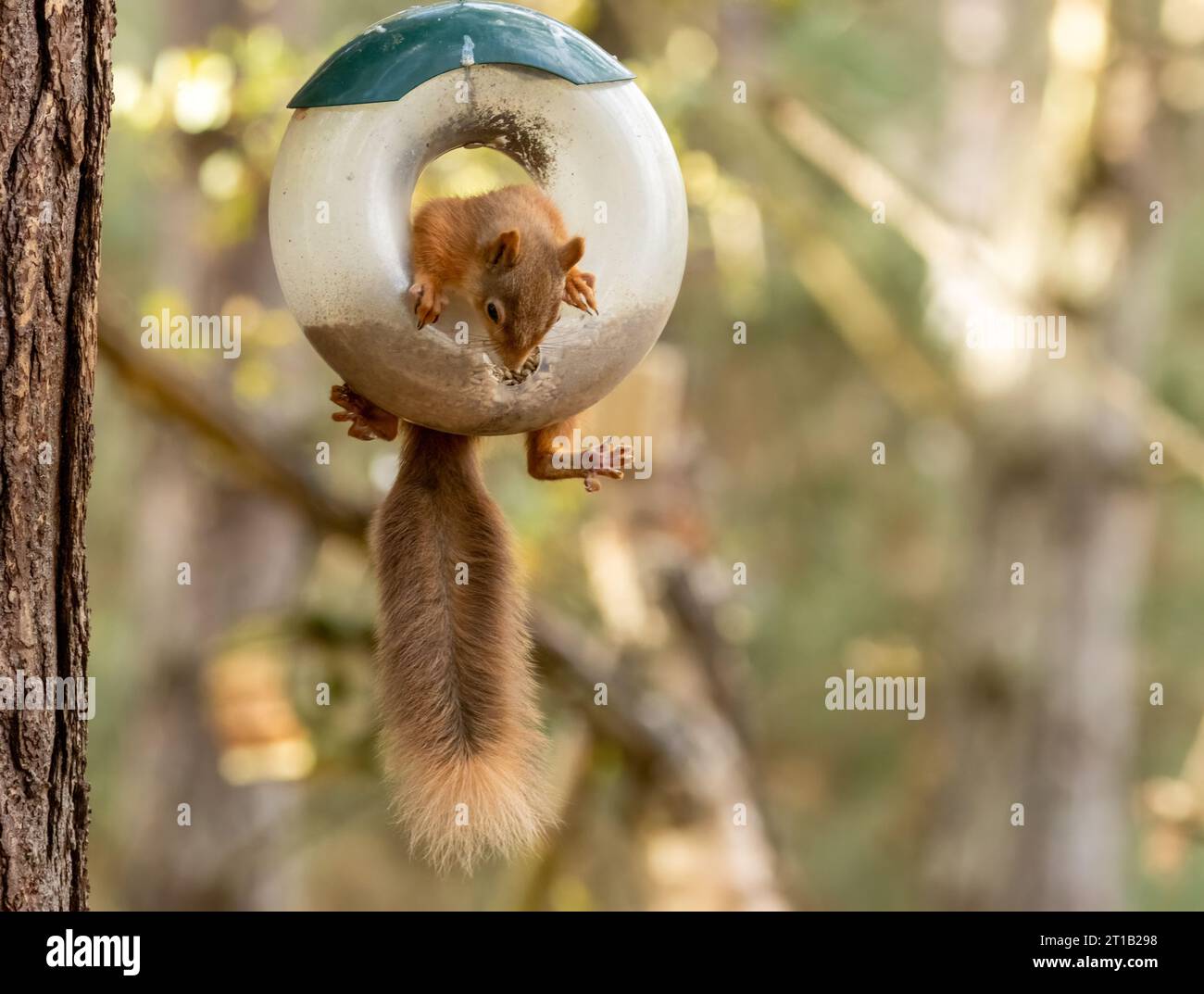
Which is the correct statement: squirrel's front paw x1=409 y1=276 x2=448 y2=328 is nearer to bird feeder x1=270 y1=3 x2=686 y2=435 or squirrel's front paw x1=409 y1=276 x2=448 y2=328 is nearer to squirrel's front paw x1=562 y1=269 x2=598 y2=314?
bird feeder x1=270 y1=3 x2=686 y2=435

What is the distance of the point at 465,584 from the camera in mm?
2047

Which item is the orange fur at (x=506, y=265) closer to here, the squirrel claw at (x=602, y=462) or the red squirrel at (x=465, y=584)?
the red squirrel at (x=465, y=584)

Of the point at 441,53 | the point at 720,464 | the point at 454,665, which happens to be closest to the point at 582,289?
→ the point at 441,53

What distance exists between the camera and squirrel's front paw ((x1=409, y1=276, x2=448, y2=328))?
185 centimetres

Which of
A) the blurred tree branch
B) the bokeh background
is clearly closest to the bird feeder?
the bokeh background

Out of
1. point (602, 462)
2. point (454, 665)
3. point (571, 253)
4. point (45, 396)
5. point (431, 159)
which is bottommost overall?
point (454, 665)

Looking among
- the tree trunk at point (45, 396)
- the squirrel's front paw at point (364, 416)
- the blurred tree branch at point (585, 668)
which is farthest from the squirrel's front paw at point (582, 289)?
the blurred tree branch at point (585, 668)

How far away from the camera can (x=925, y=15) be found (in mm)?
10992

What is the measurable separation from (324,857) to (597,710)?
8.41m

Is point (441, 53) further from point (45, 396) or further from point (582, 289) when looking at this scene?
point (45, 396)

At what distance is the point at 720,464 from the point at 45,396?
834 cm

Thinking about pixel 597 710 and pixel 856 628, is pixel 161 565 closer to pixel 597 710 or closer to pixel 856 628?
pixel 597 710

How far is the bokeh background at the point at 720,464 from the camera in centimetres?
466
